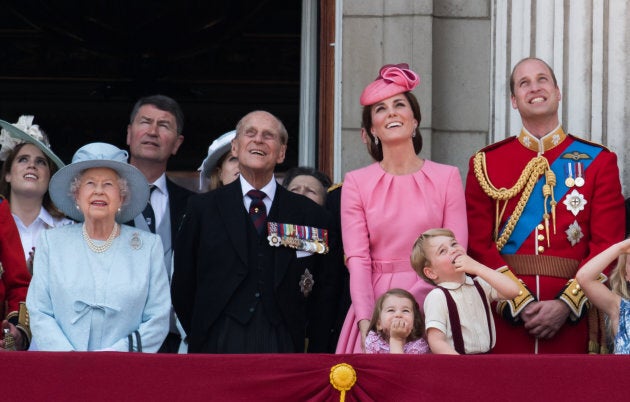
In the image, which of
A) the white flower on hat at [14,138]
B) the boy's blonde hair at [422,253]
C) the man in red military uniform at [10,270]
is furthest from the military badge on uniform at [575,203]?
the white flower on hat at [14,138]

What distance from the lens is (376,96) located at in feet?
20.8

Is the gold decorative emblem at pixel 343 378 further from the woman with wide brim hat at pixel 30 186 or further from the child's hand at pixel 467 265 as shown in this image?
the woman with wide brim hat at pixel 30 186

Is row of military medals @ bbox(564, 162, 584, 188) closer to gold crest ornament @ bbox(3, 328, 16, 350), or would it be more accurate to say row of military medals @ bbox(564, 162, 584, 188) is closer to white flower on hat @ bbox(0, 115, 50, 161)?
gold crest ornament @ bbox(3, 328, 16, 350)

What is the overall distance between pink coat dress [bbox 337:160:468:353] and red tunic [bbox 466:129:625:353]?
0.25 meters

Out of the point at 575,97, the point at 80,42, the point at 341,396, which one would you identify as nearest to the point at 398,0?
the point at 575,97

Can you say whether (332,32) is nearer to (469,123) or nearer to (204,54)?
(469,123)

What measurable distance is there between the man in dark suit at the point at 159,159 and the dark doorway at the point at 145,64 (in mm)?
4840

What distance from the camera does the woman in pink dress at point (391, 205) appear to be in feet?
20.0

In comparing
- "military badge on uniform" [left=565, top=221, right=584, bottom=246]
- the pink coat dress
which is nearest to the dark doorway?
the pink coat dress

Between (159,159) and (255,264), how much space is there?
1089mm

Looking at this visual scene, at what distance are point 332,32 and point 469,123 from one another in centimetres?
88

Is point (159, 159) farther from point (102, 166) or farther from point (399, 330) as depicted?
point (399, 330)

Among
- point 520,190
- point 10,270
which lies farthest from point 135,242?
point 520,190

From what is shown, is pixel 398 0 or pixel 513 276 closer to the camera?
pixel 513 276
